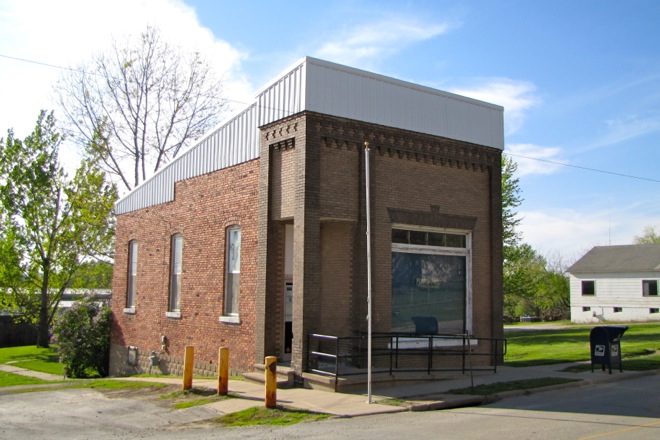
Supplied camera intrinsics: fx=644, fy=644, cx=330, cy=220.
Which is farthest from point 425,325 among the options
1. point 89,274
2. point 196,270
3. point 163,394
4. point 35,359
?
point 89,274

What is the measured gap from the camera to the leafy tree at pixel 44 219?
1528 inches

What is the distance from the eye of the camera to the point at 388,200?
16.5 m

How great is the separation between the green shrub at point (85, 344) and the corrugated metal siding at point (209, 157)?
499cm

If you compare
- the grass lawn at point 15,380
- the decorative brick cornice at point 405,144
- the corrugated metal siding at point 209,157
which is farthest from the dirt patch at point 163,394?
the grass lawn at point 15,380

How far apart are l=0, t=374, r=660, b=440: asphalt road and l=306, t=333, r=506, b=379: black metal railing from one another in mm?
2497

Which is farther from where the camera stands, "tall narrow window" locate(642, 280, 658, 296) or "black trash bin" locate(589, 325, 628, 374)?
"tall narrow window" locate(642, 280, 658, 296)

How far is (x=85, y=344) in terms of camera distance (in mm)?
25719

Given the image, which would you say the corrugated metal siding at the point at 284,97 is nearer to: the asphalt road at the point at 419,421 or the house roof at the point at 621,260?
the asphalt road at the point at 419,421

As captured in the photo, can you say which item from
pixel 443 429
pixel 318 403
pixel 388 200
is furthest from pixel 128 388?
pixel 443 429

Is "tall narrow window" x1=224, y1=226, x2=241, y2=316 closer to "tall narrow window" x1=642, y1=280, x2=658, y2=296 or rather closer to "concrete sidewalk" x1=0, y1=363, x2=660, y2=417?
"concrete sidewalk" x1=0, y1=363, x2=660, y2=417

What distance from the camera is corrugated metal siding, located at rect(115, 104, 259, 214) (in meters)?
17.8

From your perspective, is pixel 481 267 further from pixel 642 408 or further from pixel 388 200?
pixel 642 408

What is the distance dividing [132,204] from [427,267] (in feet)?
42.0

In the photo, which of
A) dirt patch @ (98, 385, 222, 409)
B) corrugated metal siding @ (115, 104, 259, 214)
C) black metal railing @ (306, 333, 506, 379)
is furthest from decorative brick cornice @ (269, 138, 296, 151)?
dirt patch @ (98, 385, 222, 409)
